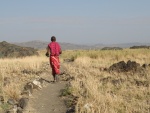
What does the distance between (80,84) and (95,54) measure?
22.8 meters

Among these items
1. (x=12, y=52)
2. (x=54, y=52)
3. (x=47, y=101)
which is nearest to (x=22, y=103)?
(x=47, y=101)

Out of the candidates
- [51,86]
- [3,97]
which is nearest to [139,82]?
[51,86]

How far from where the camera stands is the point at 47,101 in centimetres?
1106

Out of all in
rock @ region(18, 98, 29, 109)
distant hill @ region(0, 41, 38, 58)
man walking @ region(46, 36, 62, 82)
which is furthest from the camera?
distant hill @ region(0, 41, 38, 58)

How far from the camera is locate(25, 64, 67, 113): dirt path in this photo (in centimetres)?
980

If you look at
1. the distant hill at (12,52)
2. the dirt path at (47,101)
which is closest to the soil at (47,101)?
the dirt path at (47,101)

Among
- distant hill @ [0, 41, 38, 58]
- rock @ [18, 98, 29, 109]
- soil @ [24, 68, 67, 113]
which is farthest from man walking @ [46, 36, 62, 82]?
distant hill @ [0, 41, 38, 58]

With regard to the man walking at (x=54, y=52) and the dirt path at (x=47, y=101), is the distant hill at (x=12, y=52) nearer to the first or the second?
the man walking at (x=54, y=52)

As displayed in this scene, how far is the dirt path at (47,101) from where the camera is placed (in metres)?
9.80

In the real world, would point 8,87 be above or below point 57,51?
below

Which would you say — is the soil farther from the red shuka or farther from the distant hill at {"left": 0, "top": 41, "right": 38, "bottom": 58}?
the distant hill at {"left": 0, "top": 41, "right": 38, "bottom": 58}

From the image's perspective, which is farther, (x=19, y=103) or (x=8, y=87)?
(x=8, y=87)

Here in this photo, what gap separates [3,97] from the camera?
10820mm

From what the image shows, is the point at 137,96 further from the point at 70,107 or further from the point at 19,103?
the point at 19,103
